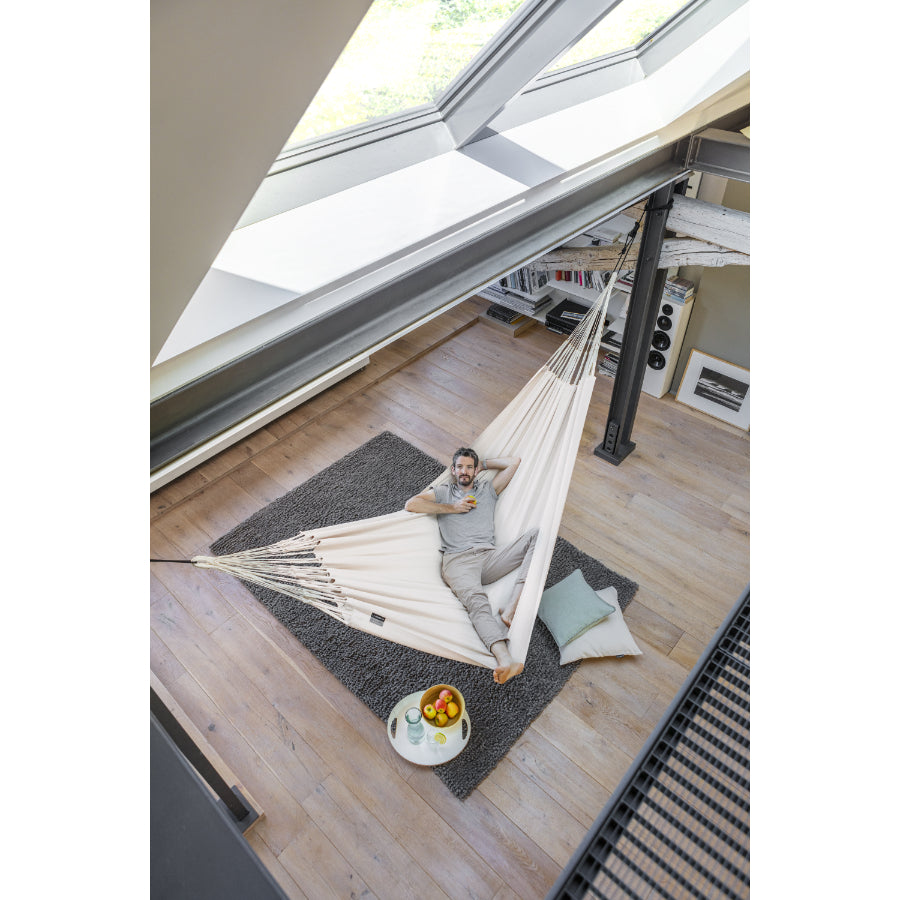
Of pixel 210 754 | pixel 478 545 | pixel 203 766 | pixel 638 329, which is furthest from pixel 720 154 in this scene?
pixel 210 754

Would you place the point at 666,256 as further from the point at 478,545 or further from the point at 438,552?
the point at 438,552

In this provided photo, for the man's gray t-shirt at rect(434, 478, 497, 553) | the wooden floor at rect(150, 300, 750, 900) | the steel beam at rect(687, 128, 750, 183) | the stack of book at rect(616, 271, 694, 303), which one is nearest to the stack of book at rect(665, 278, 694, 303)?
the stack of book at rect(616, 271, 694, 303)

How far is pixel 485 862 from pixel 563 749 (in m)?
0.46

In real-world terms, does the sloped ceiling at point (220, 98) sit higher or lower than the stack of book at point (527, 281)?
higher

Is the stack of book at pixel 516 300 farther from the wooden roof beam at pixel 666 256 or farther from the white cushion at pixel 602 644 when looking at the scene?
the white cushion at pixel 602 644

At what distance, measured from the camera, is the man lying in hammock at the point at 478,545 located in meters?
2.11

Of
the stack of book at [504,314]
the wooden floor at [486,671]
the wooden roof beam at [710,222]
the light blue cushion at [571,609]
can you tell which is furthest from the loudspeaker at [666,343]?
the light blue cushion at [571,609]

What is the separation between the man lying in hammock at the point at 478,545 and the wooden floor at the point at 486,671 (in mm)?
457

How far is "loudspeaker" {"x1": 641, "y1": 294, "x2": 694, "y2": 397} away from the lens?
3.40m

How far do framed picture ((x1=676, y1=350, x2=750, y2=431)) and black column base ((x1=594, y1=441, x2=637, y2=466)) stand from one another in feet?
1.95

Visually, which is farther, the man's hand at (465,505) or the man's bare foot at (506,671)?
the man's hand at (465,505)

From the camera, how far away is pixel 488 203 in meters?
1.46
